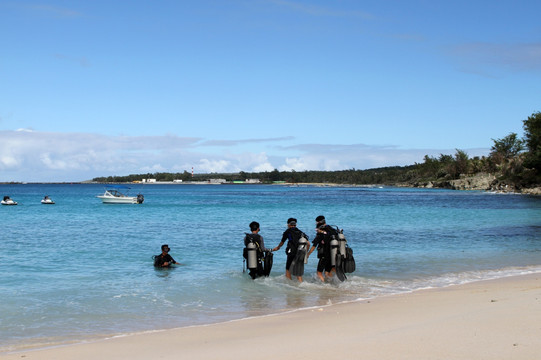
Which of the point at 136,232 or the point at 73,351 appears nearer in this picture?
the point at 73,351

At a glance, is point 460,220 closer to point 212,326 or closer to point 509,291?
point 509,291

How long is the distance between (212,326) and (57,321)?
324 centimetres

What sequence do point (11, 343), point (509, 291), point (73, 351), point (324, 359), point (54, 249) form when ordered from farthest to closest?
point (54, 249) < point (509, 291) < point (11, 343) < point (73, 351) < point (324, 359)

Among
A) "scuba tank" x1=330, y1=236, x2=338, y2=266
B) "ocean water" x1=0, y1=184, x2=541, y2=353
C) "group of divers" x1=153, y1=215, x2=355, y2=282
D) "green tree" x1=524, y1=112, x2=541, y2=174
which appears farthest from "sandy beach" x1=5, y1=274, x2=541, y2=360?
"green tree" x1=524, y1=112, x2=541, y2=174

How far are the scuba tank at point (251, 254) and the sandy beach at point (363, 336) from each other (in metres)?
3.59

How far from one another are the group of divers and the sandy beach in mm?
2945

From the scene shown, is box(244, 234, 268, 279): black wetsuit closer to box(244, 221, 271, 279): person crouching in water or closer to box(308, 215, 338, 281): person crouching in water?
box(244, 221, 271, 279): person crouching in water

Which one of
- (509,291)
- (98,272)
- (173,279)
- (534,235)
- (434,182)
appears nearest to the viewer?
(509,291)

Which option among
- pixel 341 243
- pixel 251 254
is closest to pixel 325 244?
pixel 341 243

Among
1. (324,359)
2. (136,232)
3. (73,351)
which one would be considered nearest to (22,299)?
(73,351)

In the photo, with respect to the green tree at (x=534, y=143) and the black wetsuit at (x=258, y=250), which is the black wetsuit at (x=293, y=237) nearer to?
the black wetsuit at (x=258, y=250)

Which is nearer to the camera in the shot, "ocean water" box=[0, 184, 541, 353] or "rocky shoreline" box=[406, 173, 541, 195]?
"ocean water" box=[0, 184, 541, 353]

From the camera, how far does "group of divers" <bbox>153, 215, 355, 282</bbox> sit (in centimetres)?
1406

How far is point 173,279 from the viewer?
51.2 ft
